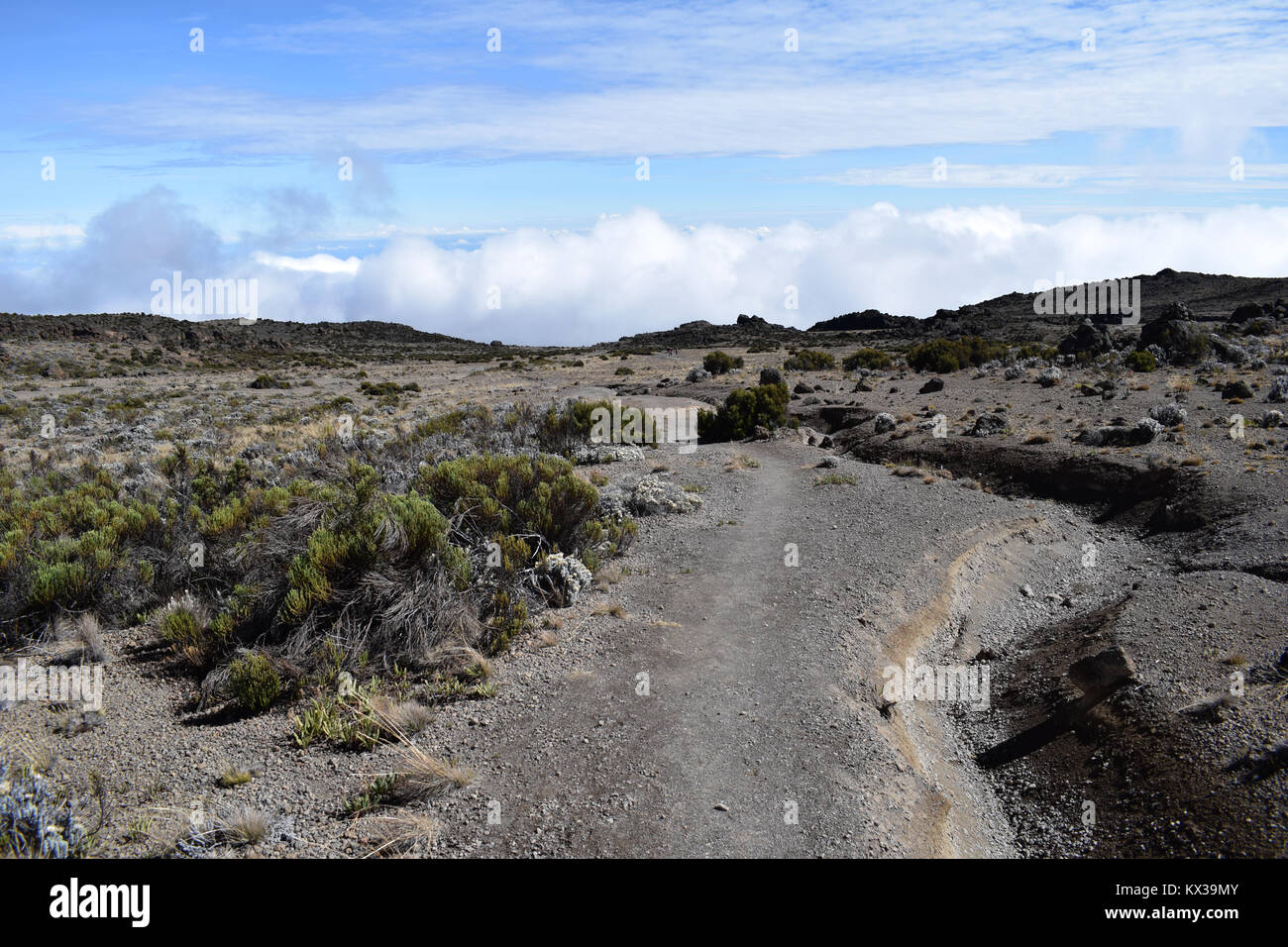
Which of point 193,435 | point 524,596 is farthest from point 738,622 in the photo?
point 193,435

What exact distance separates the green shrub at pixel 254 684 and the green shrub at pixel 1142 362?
26.8m

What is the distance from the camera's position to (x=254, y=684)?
5.73 metres

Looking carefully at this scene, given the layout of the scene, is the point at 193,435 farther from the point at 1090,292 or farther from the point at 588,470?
the point at 1090,292

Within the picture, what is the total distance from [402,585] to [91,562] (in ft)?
11.8

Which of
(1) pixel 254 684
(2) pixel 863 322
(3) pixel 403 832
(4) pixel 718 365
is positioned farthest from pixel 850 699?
(2) pixel 863 322

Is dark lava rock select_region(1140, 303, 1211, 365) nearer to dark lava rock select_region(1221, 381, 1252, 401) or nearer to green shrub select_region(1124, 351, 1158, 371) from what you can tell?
green shrub select_region(1124, 351, 1158, 371)

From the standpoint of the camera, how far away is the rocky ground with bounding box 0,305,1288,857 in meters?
4.53

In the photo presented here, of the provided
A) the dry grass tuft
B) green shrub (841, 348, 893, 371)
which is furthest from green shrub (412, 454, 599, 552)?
green shrub (841, 348, 893, 371)

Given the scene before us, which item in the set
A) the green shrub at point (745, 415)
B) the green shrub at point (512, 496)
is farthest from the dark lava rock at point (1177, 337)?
the green shrub at point (512, 496)

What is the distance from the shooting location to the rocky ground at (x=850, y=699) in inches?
178

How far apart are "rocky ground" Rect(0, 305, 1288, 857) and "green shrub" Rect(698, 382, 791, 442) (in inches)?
180

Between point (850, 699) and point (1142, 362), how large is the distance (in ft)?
77.0

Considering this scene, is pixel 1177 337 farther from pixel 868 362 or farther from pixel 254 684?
pixel 254 684

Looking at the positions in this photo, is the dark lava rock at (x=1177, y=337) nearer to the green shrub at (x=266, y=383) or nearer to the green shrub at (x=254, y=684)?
the green shrub at (x=254, y=684)
